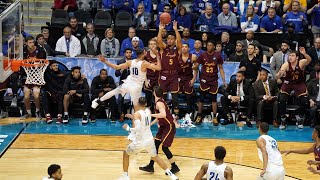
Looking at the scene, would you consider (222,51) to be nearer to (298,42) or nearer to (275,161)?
(298,42)

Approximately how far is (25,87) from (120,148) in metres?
3.62

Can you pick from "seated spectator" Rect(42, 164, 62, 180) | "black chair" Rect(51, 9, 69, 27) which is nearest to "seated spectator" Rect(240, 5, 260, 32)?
"black chair" Rect(51, 9, 69, 27)

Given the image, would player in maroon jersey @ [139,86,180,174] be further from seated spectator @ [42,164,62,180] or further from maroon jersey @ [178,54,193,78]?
maroon jersey @ [178,54,193,78]

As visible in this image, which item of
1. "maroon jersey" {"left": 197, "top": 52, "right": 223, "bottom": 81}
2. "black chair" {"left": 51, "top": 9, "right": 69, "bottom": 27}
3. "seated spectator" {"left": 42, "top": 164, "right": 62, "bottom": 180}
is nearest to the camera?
"seated spectator" {"left": 42, "top": 164, "right": 62, "bottom": 180}

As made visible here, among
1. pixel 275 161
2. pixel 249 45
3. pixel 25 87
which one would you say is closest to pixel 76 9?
pixel 25 87

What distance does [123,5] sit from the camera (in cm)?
2019

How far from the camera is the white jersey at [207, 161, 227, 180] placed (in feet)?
32.3

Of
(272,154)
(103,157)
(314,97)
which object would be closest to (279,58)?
(314,97)

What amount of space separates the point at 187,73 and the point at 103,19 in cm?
380

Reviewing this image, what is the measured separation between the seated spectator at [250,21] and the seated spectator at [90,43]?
398cm

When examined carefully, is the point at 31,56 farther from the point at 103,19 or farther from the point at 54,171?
the point at 54,171

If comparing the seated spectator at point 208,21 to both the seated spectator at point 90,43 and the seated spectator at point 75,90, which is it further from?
the seated spectator at point 75,90

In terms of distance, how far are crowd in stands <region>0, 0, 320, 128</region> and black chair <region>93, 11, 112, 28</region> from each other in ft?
1.70

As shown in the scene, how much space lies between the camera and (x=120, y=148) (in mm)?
14906
